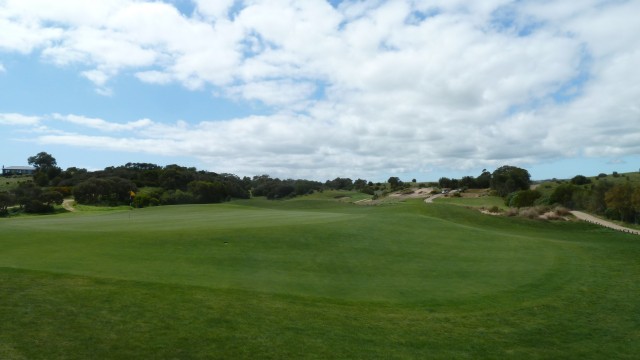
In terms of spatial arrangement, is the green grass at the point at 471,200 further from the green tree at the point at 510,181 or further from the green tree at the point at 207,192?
the green tree at the point at 207,192

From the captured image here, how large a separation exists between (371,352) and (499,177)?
9967 centimetres

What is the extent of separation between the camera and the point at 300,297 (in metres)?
13.1

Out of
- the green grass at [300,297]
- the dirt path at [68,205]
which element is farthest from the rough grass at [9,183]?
the green grass at [300,297]

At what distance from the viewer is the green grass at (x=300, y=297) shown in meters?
9.59

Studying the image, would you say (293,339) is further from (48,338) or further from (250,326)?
(48,338)

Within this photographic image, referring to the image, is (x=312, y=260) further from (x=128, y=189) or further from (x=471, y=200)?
(x=128, y=189)

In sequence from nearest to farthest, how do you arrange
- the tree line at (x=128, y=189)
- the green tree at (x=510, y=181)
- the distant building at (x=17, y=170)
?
1. the tree line at (x=128, y=189)
2. the green tree at (x=510, y=181)
3. the distant building at (x=17, y=170)

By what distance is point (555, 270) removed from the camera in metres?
18.7

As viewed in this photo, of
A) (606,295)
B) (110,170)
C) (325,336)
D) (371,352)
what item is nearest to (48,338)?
(325,336)

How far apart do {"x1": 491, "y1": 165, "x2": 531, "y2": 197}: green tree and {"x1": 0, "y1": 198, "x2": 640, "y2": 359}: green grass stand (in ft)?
254

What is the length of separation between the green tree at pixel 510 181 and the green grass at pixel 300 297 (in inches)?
3054

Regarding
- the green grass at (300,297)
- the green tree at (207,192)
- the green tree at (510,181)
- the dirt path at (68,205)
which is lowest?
the dirt path at (68,205)

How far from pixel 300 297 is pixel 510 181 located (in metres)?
93.2

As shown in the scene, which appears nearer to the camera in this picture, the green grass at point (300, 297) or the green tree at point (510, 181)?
the green grass at point (300, 297)
